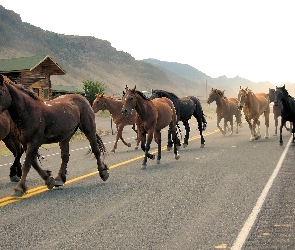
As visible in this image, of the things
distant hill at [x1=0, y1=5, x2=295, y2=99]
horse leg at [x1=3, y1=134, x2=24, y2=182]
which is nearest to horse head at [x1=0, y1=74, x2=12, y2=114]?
A: horse leg at [x1=3, y1=134, x2=24, y2=182]

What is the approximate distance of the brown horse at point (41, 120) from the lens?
812 centimetres

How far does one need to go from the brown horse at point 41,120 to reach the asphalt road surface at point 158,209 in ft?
1.51

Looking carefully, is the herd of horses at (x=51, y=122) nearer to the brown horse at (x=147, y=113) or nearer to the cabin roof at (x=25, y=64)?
the brown horse at (x=147, y=113)

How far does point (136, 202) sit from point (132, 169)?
4.07m

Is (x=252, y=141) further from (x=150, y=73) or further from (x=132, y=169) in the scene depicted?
(x=150, y=73)

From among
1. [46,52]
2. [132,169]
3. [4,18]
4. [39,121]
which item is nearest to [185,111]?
[132,169]

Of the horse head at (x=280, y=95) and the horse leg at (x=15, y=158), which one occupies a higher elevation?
the horse head at (x=280, y=95)

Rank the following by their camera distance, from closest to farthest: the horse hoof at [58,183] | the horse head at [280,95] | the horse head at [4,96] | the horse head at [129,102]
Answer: the horse head at [4,96] → the horse hoof at [58,183] → the horse head at [129,102] → the horse head at [280,95]

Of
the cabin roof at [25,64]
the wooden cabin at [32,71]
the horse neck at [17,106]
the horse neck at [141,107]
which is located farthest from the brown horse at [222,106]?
the cabin roof at [25,64]

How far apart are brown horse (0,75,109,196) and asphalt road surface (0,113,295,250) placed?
46cm

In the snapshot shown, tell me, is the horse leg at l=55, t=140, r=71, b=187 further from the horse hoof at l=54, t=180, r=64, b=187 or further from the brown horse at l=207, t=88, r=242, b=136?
the brown horse at l=207, t=88, r=242, b=136

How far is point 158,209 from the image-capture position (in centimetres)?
694

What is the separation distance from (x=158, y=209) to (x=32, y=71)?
40666 millimetres

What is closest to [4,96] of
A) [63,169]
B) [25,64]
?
[63,169]
